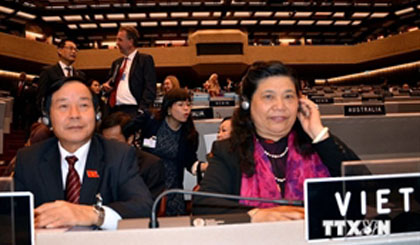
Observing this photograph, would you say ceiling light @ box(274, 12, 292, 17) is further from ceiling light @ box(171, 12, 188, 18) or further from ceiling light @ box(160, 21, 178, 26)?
ceiling light @ box(160, 21, 178, 26)

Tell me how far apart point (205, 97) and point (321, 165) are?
16.5 feet

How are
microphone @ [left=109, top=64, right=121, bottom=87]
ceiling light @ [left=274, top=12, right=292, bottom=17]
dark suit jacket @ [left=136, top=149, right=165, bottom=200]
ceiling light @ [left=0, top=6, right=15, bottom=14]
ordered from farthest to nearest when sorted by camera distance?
ceiling light @ [left=274, top=12, right=292, bottom=17], ceiling light @ [left=0, top=6, right=15, bottom=14], microphone @ [left=109, top=64, right=121, bottom=87], dark suit jacket @ [left=136, top=149, right=165, bottom=200]

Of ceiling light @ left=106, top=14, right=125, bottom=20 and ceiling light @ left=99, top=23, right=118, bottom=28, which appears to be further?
ceiling light @ left=99, top=23, right=118, bottom=28

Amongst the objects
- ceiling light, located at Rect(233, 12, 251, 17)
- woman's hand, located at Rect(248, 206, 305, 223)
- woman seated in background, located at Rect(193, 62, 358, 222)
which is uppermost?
ceiling light, located at Rect(233, 12, 251, 17)

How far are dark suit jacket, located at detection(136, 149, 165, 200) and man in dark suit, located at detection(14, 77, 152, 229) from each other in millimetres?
463

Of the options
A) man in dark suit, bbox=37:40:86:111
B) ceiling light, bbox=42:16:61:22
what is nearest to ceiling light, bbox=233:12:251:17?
ceiling light, bbox=42:16:61:22

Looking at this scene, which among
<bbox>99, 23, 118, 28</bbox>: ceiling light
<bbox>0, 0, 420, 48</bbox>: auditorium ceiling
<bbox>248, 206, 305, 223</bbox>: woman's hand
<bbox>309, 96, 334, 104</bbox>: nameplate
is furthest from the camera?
<bbox>99, 23, 118, 28</bbox>: ceiling light

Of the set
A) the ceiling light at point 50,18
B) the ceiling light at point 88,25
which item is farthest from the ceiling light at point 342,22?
the ceiling light at point 50,18

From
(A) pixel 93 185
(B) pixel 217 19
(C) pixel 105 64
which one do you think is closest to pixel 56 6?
(C) pixel 105 64

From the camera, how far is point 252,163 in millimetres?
1732

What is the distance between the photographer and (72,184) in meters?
1.68

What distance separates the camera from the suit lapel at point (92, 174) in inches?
64.7

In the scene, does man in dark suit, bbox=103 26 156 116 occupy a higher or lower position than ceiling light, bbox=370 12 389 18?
lower

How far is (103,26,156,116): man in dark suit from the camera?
382 centimetres
